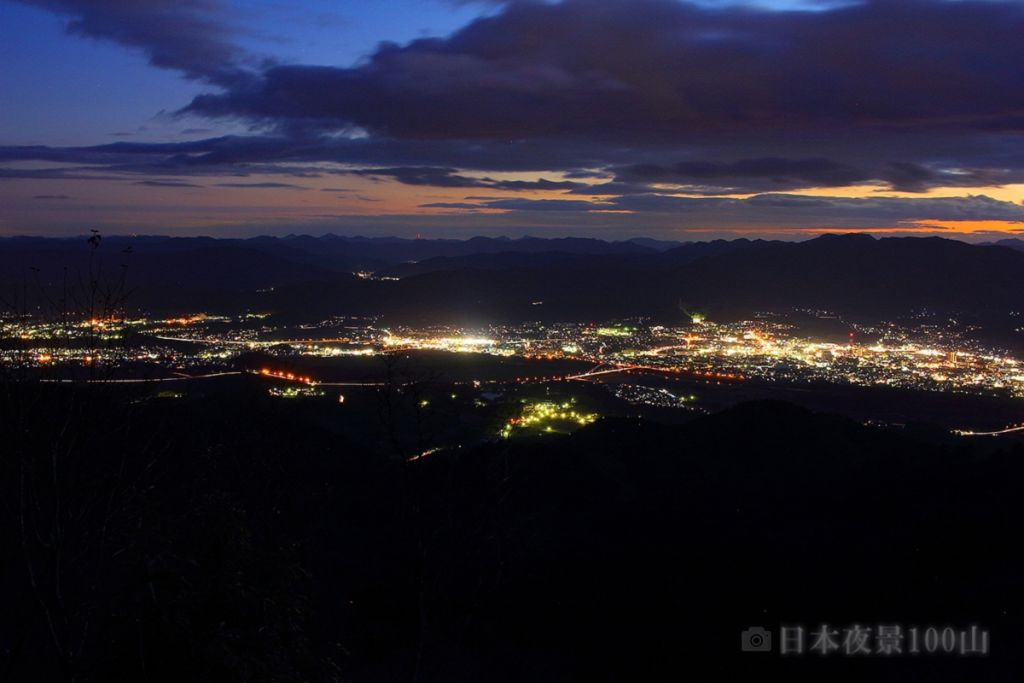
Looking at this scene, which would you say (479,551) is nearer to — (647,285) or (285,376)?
(285,376)

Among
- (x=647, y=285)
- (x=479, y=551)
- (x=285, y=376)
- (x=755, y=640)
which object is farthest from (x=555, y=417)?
(x=647, y=285)

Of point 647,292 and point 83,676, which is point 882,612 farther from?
point 647,292

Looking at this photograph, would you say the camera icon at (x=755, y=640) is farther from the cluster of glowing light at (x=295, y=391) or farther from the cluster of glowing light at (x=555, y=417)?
the cluster of glowing light at (x=295, y=391)

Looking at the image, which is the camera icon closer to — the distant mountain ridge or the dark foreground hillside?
the dark foreground hillside

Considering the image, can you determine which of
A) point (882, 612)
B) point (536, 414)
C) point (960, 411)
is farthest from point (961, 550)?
point (960, 411)

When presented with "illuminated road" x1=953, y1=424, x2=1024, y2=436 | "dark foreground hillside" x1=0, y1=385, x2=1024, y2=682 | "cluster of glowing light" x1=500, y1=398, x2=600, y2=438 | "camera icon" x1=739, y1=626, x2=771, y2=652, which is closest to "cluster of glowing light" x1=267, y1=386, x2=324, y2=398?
"cluster of glowing light" x1=500, y1=398, x2=600, y2=438

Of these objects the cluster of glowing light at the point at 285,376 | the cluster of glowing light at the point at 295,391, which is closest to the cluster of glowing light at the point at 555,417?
the cluster of glowing light at the point at 295,391

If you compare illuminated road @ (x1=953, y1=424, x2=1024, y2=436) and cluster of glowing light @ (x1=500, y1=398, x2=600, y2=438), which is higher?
cluster of glowing light @ (x1=500, y1=398, x2=600, y2=438)
